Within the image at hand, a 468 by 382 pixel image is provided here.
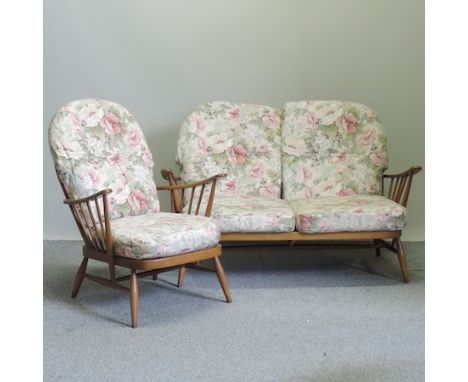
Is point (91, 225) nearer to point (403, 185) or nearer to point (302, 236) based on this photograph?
point (302, 236)

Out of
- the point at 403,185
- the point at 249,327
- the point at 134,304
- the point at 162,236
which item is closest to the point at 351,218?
the point at 403,185

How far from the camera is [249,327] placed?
88.0 inches

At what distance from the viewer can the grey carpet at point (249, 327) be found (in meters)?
1.83

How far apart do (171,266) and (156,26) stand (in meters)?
2.16

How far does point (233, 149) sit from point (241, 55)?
2.88ft

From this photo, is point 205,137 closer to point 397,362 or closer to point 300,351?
point 300,351

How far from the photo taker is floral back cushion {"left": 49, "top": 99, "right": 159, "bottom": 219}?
2.54 meters

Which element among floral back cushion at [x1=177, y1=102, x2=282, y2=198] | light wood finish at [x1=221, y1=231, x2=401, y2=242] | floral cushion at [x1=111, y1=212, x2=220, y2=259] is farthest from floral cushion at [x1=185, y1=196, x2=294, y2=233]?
floral back cushion at [x1=177, y1=102, x2=282, y2=198]

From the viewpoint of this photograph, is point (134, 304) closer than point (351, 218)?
Yes

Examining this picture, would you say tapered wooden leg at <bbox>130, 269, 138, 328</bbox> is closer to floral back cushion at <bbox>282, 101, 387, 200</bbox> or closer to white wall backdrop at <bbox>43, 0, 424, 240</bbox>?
floral back cushion at <bbox>282, 101, 387, 200</bbox>

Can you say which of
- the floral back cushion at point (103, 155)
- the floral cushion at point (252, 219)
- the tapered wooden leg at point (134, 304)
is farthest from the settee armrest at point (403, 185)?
the tapered wooden leg at point (134, 304)

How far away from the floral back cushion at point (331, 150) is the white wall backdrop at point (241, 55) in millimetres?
464

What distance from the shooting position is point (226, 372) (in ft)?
5.93

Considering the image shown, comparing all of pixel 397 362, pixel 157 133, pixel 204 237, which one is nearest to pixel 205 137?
pixel 157 133
